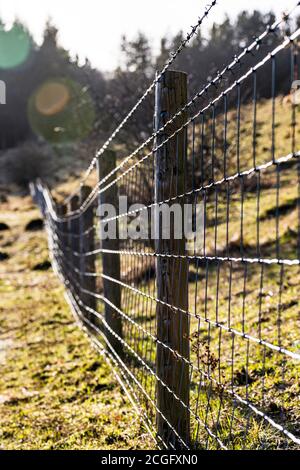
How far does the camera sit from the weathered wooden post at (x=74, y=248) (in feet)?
25.3

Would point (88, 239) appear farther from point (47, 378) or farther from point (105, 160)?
point (47, 378)

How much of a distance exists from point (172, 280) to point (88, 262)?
152 inches

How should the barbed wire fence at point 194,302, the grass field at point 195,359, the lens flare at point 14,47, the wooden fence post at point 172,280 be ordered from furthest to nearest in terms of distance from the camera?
the lens flare at point 14,47 < the wooden fence post at point 172,280 < the grass field at point 195,359 < the barbed wire fence at point 194,302

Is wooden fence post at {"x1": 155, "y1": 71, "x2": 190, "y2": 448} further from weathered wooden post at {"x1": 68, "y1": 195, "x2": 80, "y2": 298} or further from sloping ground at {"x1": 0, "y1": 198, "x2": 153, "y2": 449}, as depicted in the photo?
weathered wooden post at {"x1": 68, "y1": 195, "x2": 80, "y2": 298}

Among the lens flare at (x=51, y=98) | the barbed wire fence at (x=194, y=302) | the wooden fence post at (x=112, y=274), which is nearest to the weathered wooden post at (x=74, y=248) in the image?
the barbed wire fence at (x=194, y=302)

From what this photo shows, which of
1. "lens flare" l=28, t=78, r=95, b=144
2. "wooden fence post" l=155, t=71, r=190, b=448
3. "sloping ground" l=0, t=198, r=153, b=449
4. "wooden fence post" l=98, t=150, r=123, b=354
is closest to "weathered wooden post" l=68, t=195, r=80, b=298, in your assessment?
"sloping ground" l=0, t=198, r=153, b=449

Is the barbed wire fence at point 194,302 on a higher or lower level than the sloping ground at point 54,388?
higher

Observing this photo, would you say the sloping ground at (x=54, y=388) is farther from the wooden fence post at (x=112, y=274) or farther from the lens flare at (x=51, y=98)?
the lens flare at (x=51, y=98)

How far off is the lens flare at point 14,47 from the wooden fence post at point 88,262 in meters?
50.5

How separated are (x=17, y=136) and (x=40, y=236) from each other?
38.4 metres

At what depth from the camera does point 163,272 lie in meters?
3.09

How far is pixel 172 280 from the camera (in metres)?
3.03

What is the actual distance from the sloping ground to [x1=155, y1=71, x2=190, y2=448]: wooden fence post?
1.30 feet

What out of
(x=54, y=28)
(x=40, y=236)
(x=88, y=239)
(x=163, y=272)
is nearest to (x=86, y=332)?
(x=88, y=239)
